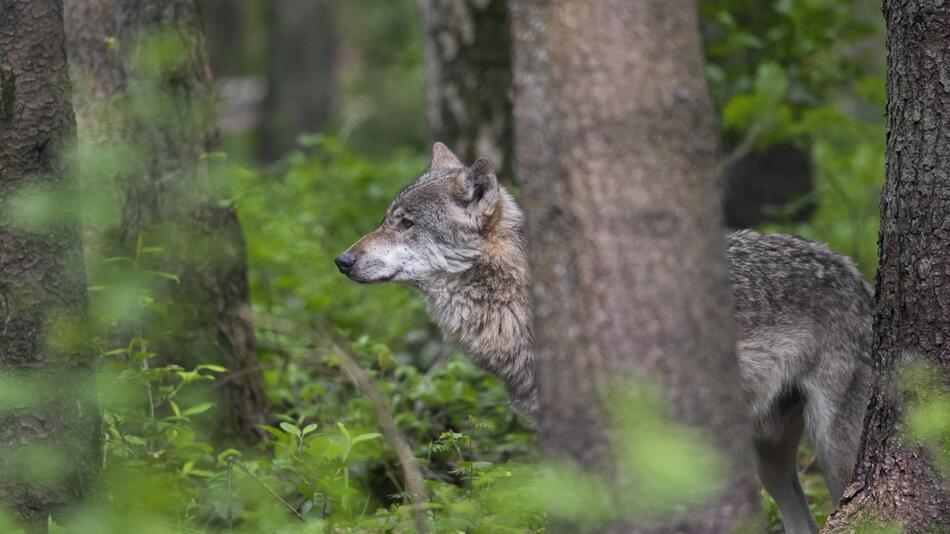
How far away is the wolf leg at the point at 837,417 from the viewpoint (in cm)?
576

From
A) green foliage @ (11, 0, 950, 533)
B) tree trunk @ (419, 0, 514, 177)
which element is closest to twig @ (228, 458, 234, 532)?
green foliage @ (11, 0, 950, 533)

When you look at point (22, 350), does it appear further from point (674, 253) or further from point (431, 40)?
point (431, 40)

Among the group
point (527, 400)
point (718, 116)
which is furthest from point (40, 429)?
point (718, 116)

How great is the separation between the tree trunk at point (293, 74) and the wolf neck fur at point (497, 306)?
17.4 meters

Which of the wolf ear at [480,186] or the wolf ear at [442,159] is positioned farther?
the wolf ear at [442,159]

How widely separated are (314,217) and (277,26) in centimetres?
1385

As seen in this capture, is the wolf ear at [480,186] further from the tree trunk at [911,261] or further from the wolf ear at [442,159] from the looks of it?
the tree trunk at [911,261]

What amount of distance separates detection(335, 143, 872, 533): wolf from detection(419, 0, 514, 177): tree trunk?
3.49 metres

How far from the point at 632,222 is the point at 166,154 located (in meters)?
4.00

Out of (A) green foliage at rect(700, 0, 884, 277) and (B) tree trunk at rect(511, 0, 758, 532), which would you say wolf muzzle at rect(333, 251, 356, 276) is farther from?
(A) green foliage at rect(700, 0, 884, 277)

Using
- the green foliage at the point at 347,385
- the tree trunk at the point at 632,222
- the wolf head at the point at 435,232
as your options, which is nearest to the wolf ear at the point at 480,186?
the wolf head at the point at 435,232

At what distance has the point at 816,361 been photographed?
235 inches

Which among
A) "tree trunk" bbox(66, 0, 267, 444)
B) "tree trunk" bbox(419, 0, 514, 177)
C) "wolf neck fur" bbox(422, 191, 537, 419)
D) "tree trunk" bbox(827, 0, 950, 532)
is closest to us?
"tree trunk" bbox(827, 0, 950, 532)

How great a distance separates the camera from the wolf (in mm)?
5898
